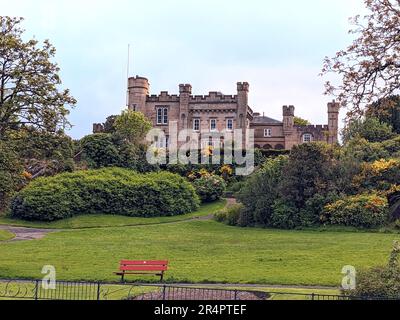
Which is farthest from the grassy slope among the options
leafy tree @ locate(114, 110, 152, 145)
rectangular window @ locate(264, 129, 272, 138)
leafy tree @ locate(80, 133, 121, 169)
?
rectangular window @ locate(264, 129, 272, 138)

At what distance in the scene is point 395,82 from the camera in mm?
15523

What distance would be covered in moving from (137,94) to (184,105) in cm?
601

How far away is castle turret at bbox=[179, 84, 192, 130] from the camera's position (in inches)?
2953

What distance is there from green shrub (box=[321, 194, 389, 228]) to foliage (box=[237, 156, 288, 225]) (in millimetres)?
3647

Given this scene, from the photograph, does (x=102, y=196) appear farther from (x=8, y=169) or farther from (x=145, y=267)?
(x=145, y=267)

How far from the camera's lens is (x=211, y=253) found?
2612 cm

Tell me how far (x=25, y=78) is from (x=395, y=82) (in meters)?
14.2

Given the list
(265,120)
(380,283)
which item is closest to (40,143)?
(380,283)

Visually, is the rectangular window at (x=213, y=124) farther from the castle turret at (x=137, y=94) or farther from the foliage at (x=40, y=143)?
the foliage at (x=40, y=143)

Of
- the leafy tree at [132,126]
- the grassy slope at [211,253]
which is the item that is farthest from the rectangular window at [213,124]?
the grassy slope at [211,253]

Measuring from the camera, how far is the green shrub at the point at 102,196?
138ft

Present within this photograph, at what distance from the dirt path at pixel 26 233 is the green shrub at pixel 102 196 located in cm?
348

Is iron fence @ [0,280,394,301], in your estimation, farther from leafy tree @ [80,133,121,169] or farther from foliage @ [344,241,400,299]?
leafy tree @ [80,133,121,169]
